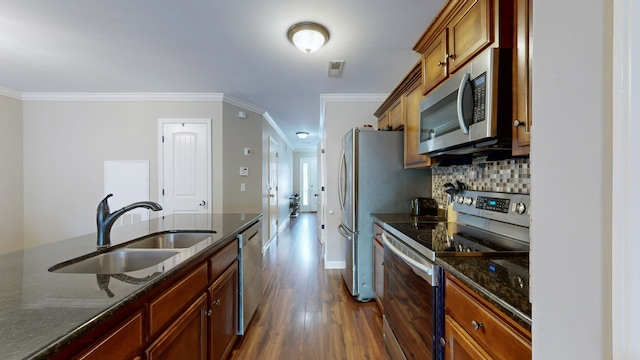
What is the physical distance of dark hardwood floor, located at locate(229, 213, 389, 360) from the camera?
72.9 inches

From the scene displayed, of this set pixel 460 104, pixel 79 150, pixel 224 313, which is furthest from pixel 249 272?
pixel 79 150

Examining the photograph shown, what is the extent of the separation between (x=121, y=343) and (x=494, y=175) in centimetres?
194

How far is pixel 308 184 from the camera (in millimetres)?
9562

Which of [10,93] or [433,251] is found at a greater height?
[10,93]

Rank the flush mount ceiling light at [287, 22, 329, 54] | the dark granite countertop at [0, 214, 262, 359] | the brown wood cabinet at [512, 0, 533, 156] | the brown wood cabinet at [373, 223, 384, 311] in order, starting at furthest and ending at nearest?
the brown wood cabinet at [373, 223, 384, 311] → the flush mount ceiling light at [287, 22, 329, 54] → the brown wood cabinet at [512, 0, 533, 156] → the dark granite countertop at [0, 214, 262, 359]

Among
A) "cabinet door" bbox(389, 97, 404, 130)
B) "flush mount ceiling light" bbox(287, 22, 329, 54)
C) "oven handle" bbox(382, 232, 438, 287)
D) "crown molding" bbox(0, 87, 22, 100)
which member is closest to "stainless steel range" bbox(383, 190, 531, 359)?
"oven handle" bbox(382, 232, 438, 287)

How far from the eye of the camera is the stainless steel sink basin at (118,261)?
110 centimetres

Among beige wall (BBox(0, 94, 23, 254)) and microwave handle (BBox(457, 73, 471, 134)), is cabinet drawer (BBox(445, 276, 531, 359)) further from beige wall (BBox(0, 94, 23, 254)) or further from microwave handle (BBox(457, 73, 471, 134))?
beige wall (BBox(0, 94, 23, 254))

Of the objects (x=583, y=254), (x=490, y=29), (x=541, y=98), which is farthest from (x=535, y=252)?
(x=490, y=29)

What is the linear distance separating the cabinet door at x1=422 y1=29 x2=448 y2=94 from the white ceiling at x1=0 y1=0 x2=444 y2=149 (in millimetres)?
365

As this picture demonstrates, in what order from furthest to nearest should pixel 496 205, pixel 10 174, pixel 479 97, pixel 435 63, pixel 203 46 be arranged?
Answer: 1. pixel 10 174
2. pixel 203 46
3. pixel 435 63
4. pixel 496 205
5. pixel 479 97

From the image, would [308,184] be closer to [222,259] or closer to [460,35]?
[222,259]

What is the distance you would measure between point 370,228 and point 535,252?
2108 millimetres

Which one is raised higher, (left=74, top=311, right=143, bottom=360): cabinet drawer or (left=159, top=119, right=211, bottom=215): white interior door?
(left=159, top=119, right=211, bottom=215): white interior door
